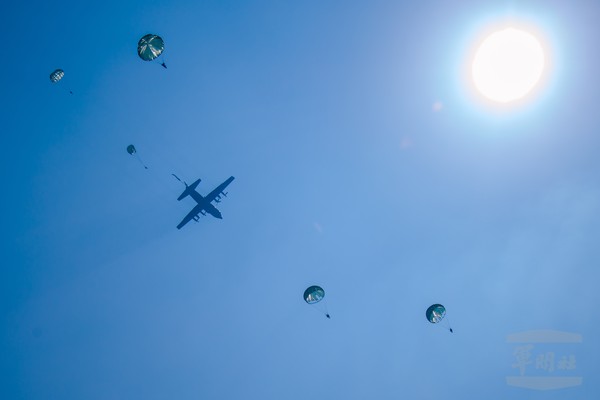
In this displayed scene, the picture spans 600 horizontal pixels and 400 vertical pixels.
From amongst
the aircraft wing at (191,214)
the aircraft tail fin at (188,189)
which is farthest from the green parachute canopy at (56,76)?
the aircraft wing at (191,214)

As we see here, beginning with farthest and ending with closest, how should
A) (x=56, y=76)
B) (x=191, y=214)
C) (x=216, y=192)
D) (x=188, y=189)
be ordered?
(x=191, y=214)
(x=216, y=192)
(x=188, y=189)
(x=56, y=76)

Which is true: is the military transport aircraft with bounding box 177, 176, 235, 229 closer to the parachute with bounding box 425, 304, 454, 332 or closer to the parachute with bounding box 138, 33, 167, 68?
the parachute with bounding box 138, 33, 167, 68

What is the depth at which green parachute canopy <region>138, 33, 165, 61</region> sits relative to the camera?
20.2m

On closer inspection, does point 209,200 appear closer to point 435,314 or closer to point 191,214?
point 191,214

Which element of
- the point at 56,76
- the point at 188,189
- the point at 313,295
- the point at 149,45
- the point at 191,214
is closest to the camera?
the point at 149,45

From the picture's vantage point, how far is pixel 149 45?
2017cm

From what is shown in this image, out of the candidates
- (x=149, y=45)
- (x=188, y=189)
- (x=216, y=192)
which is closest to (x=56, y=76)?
(x=149, y=45)

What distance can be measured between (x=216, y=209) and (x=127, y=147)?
9.85 metres

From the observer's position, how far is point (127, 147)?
28.5 metres

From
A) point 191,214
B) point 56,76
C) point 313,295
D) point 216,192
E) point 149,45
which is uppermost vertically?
point 216,192

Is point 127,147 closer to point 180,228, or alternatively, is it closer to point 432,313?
point 180,228

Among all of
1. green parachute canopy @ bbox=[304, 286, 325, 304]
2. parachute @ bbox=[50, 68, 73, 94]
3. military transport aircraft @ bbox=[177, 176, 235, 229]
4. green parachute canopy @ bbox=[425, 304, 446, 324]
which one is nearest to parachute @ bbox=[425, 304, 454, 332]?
green parachute canopy @ bbox=[425, 304, 446, 324]

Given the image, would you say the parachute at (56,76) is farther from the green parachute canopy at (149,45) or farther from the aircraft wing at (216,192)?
the aircraft wing at (216,192)

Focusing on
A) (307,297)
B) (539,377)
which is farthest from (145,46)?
(539,377)
